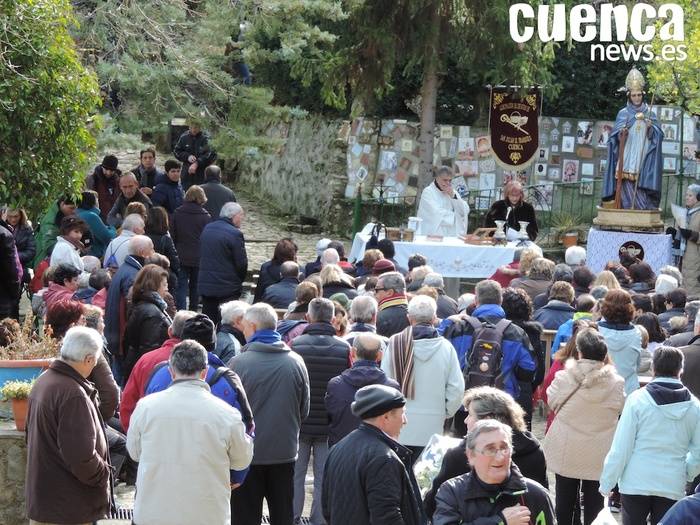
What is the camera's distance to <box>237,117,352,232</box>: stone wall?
2441cm

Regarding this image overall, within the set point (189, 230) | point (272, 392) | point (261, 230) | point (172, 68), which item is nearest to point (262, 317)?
point (272, 392)

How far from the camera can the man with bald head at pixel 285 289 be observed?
12.0m

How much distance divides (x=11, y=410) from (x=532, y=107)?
49.0ft

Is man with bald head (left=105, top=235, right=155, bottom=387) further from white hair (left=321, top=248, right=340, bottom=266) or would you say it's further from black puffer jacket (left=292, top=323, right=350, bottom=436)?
black puffer jacket (left=292, top=323, right=350, bottom=436)

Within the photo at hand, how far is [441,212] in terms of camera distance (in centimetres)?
1791

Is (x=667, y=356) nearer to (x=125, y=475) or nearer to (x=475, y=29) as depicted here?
(x=125, y=475)

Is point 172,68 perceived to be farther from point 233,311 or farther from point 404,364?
point 404,364

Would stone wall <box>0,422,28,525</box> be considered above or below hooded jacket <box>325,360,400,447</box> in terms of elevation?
below

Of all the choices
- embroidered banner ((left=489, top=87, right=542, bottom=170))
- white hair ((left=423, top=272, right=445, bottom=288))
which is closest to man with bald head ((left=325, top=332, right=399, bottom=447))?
white hair ((left=423, top=272, right=445, bottom=288))

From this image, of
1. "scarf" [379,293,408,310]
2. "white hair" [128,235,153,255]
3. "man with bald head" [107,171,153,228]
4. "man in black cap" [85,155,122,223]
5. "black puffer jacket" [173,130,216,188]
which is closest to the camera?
"scarf" [379,293,408,310]

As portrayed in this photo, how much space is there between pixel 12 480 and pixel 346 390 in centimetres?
225

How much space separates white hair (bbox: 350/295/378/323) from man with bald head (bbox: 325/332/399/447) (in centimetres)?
100

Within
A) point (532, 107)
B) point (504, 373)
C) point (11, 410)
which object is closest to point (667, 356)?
point (504, 373)

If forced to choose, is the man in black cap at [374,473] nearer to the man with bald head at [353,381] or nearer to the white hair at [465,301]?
the man with bald head at [353,381]
